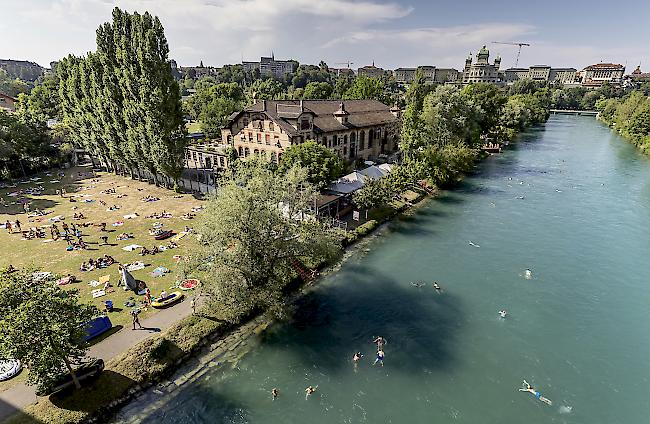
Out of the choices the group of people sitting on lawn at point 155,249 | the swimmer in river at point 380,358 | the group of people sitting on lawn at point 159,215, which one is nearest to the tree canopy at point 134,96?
the group of people sitting on lawn at point 159,215

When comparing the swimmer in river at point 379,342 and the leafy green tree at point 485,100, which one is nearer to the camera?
the swimmer in river at point 379,342

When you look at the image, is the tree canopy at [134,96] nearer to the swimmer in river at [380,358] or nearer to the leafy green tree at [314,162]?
the leafy green tree at [314,162]

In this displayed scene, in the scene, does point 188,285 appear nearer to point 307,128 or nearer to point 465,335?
point 465,335

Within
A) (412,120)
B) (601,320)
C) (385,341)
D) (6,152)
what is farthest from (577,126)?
(6,152)

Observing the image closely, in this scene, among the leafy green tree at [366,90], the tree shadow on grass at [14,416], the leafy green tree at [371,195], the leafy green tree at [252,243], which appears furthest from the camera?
the leafy green tree at [366,90]

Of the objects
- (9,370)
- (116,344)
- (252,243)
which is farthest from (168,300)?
(9,370)

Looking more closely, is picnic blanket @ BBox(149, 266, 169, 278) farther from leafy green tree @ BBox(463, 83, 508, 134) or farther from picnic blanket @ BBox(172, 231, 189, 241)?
leafy green tree @ BBox(463, 83, 508, 134)

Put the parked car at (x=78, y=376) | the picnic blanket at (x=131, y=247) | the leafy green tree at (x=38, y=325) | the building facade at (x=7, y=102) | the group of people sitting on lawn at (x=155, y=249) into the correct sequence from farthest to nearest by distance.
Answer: the building facade at (x=7, y=102)
the picnic blanket at (x=131, y=247)
the group of people sitting on lawn at (x=155, y=249)
the parked car at (x=78, y=376)
the leafy green tree at (x=38, y=325)
